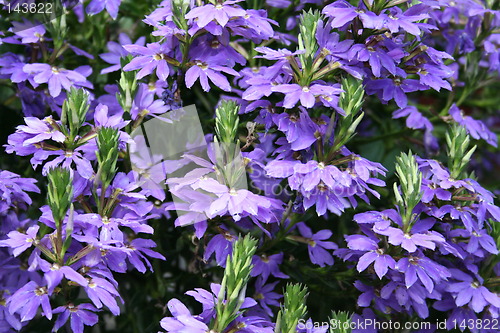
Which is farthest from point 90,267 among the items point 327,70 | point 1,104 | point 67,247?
point 1,104

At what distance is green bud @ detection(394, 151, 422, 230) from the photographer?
984 millimetres

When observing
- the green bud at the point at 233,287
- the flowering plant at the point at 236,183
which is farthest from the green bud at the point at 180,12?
the green bud at the point at 233,287

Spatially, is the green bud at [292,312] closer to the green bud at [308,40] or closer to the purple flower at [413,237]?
the purple flower at [413,237]

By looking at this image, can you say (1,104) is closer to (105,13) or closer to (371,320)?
(105,13)

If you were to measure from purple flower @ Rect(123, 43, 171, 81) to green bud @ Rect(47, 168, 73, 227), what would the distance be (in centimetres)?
22

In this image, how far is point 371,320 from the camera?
1.14 metres

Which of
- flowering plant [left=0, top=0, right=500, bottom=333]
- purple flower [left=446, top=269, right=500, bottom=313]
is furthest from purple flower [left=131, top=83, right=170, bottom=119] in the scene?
purple flower [left=446, top=269, right=500, bottom=313]

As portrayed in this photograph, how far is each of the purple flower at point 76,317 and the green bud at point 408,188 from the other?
450mm

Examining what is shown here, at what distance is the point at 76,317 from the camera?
94cm

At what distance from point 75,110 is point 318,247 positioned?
17.9 inches

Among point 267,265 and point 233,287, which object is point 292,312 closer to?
point 233,287

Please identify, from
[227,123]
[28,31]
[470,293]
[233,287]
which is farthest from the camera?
[28,31]

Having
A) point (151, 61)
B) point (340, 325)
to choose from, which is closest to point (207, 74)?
point (151, 61)

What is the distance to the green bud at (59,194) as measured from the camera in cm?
88
